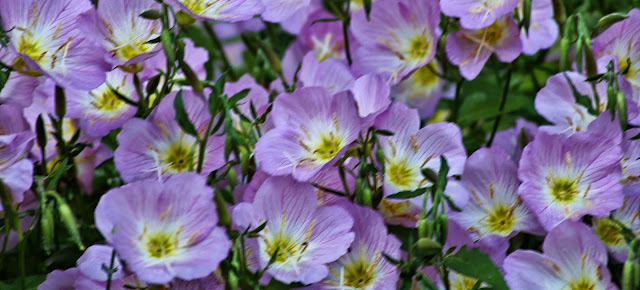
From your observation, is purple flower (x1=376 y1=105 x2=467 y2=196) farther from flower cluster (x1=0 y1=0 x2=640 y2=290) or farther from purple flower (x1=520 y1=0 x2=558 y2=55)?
purple flower (x1=520 y1=0 x2=558 y2=55)

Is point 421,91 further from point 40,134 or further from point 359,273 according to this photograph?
point 40,134

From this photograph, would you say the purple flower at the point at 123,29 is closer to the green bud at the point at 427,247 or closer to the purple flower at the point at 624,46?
the green bud at the point at 427,247

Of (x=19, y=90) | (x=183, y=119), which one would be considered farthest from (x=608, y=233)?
(x=19, y=90)

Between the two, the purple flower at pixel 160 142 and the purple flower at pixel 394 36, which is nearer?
the purple flower at pixel 160 142

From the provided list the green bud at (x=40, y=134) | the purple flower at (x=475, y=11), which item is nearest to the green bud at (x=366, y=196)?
the purple flower at (x=475, y=11)

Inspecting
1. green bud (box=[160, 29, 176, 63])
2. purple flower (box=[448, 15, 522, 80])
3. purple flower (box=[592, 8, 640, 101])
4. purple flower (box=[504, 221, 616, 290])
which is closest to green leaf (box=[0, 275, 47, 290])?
green bud (box=[160, 29, 176, 63])

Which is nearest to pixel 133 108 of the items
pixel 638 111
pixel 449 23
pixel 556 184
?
pixel 449 23

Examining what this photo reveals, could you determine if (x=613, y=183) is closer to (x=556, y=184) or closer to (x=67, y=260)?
(x=556, y=184)
